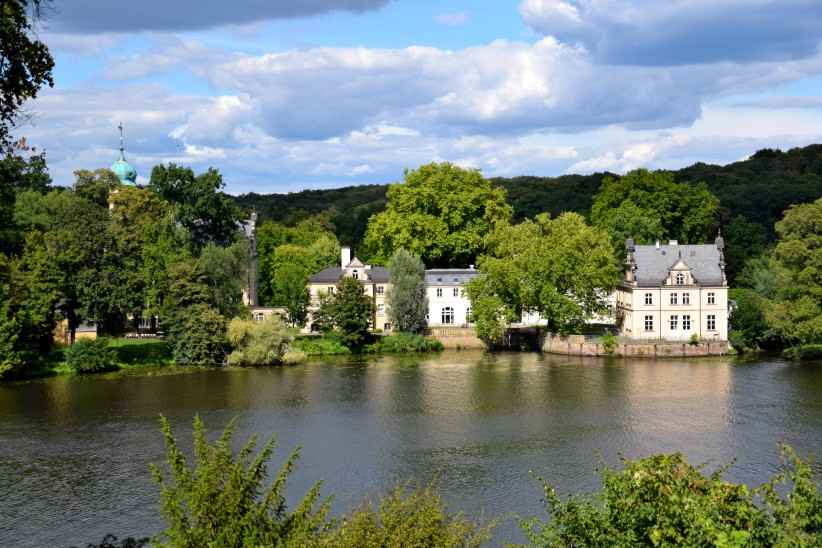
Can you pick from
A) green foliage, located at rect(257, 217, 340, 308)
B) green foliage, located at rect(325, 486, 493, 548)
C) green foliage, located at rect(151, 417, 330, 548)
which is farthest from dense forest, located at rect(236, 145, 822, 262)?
green foliage, located at rect(151, 417, 330, 548)

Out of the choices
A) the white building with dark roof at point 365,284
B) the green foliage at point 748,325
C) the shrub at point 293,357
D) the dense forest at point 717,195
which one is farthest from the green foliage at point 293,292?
the dense forest at point 717,195

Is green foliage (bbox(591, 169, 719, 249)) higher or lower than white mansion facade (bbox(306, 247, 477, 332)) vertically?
higher

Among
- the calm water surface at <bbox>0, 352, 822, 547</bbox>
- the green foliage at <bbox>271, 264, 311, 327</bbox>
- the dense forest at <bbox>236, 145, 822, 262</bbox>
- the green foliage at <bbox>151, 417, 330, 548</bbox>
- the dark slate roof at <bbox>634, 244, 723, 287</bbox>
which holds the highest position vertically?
the dense forest at <bbox>236, 145, 822, 262</bbox>

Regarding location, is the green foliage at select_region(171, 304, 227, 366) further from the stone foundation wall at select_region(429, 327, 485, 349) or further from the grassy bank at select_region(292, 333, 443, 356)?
the stone foundation wall at select_region(429, 327, 485, 349)

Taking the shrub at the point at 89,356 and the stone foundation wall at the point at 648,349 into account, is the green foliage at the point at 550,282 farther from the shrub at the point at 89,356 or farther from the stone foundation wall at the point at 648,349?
the shrub at the point at 89,356

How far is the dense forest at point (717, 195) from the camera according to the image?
93.1m

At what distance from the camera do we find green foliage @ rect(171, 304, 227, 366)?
172ft

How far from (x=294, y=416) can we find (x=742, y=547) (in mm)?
26681

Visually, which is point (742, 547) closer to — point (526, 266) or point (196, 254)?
point (526, 266)

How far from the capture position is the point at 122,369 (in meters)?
51.3

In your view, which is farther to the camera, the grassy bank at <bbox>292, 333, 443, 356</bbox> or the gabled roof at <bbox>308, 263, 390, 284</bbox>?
the gabled roof at <bbox>308, 263, 390, 284</bbox>

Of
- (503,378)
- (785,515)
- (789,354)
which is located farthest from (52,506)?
(789,354)

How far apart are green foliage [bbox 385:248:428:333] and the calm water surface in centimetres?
844

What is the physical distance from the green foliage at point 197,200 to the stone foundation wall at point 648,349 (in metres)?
23.0
